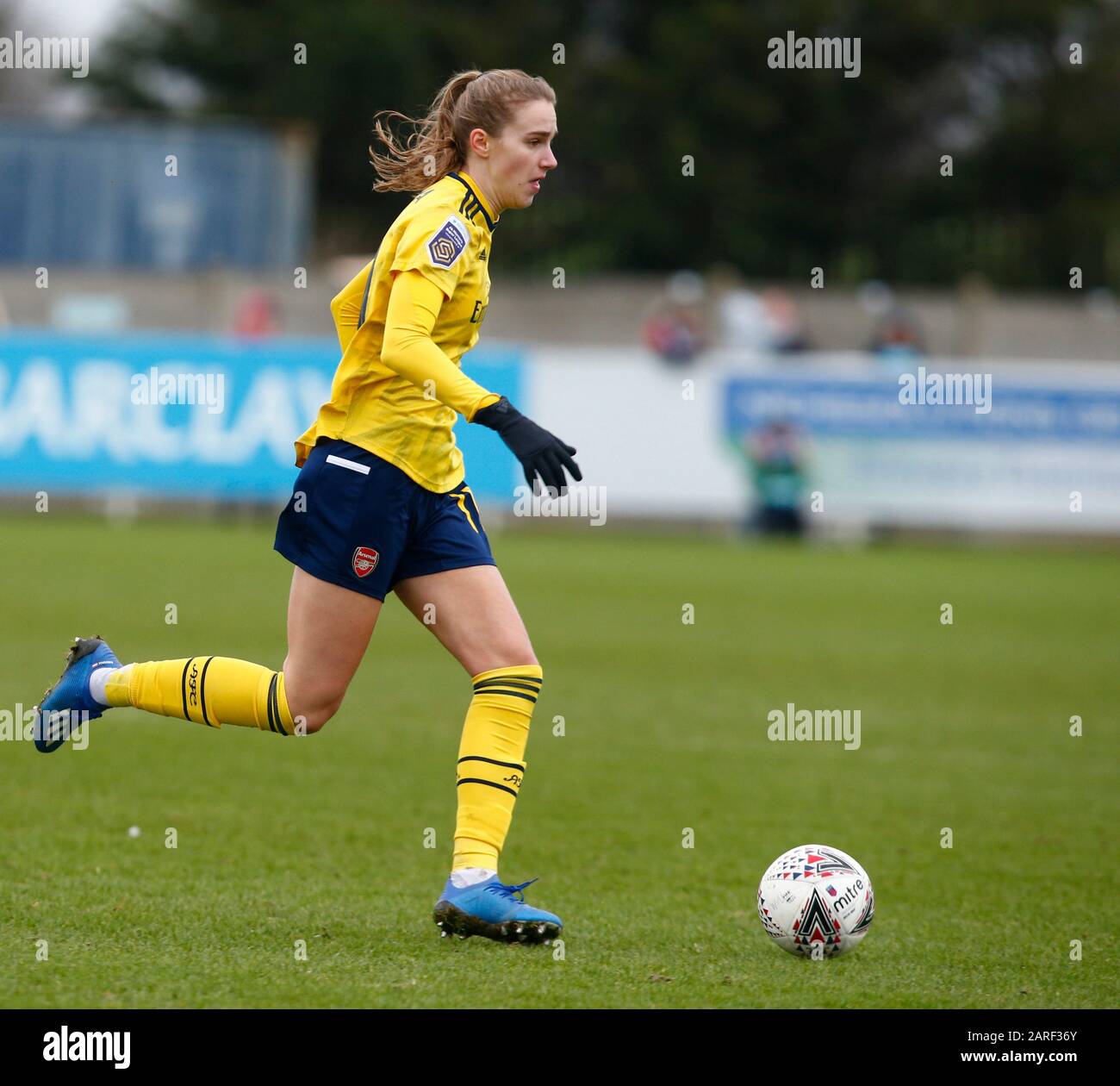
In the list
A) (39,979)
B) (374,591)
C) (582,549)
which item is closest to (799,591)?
(582,549)

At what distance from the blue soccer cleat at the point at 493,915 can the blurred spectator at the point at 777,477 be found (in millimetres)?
15967

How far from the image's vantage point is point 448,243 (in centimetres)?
499

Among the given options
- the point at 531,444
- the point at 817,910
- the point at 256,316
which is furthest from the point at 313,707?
the point at 256,316

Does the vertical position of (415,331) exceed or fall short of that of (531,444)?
it exceeds it

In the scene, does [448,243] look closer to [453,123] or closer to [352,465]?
[453,123]

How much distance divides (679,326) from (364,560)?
16559mm

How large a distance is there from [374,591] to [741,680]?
6075 mm

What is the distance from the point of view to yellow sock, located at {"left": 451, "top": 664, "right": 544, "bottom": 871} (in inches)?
204

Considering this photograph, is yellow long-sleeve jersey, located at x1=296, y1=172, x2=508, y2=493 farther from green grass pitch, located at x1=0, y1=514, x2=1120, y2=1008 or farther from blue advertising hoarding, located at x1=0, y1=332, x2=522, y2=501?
blue advertising hoarding, located at x1=0, y1=332, x2=522, y2=501

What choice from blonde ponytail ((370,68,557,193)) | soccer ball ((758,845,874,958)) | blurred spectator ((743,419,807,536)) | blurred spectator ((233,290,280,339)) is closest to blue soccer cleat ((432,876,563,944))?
soccer ball ((758,845,874,958))

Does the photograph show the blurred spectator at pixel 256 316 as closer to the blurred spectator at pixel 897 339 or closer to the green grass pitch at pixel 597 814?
the blurred spectator at pixel 897 339

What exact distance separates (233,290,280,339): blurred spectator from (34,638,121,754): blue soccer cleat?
1716cm

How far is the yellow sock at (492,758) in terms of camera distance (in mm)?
5188
